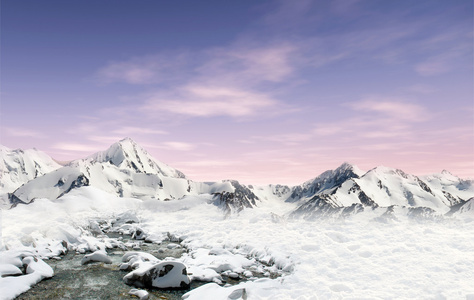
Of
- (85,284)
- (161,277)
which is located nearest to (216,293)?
(161,277)

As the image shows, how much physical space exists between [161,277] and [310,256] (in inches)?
419

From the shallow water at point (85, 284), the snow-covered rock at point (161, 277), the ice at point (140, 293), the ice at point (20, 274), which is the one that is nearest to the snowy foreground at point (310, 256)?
the ice at point (20, 274)

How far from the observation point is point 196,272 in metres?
20.5

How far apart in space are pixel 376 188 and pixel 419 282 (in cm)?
19764

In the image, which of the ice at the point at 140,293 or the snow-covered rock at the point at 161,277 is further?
the snow-covered rock at the point at 161,277

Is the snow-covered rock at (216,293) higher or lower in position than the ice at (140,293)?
higher

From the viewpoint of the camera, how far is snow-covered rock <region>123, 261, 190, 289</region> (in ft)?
59.7

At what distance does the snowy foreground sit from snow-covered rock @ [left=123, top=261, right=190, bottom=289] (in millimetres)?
1363

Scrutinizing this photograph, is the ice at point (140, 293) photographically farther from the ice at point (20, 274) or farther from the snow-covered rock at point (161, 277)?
the ice at point (20, 274)

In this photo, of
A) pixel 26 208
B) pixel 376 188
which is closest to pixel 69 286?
pixel 26 208

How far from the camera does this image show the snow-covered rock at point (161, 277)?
1819cm

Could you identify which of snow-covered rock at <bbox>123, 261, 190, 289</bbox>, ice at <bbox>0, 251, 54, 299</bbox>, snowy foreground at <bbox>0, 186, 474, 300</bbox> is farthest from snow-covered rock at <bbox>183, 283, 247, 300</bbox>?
ice at <bbox>0, 251, 54, 299</bbox>

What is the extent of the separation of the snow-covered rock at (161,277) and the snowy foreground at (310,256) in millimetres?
1363

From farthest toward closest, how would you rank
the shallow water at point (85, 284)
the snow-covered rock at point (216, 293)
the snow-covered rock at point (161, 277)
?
the snow-covered rock at point (161, 277)
the shallow water at point (85, 284)
the snow-covered rock at point (216, 293)
